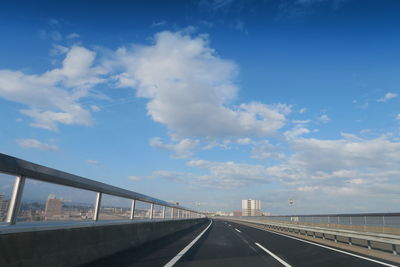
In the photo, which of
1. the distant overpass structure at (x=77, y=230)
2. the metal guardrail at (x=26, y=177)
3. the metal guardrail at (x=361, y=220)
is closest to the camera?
the metal guardrail at (x=26, y=177)

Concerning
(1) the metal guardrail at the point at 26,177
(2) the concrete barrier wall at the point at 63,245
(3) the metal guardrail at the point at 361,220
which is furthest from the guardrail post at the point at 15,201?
(3) the metal guardrail at the point at 361,220

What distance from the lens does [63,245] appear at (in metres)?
5.49

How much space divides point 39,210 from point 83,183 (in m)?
1.09

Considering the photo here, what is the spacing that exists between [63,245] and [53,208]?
35.9 inches

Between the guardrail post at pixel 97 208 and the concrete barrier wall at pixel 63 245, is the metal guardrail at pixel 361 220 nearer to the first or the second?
the concrete barrier wall at pixel 63 245

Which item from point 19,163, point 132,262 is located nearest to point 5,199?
point 19,163

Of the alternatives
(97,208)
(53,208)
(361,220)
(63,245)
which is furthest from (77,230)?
(361,220)

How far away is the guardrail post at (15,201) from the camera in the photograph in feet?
14.8

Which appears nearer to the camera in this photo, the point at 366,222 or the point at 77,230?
the point at 77,230

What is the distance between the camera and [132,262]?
7.30 m

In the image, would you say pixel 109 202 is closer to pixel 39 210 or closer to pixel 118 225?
pixel 118 225

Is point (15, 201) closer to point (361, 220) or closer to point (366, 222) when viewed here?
point (366, 222)

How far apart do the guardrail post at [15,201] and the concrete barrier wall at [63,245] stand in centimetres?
32

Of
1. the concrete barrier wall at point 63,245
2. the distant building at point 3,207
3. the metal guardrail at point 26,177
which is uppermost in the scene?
the metal guardrail at point 26,177
